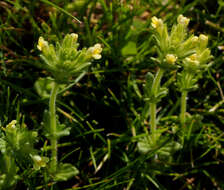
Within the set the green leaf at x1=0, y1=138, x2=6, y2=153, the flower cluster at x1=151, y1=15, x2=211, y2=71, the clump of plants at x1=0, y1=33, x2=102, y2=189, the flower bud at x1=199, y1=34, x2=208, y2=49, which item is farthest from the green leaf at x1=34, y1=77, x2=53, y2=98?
the flower bud at x1=199, y1=34, x2=208, y2=49

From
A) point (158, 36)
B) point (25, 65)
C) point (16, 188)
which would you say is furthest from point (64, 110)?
point (158, 36)

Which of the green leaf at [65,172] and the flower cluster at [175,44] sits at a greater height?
the flower cluster at [175,44]

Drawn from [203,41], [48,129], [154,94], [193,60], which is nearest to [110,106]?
[154,94]

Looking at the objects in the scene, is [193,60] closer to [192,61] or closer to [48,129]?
[192,61]

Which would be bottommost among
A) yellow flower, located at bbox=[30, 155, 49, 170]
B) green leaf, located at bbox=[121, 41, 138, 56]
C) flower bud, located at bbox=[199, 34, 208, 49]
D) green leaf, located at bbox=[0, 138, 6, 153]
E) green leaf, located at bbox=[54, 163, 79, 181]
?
green leaf, located at bbox=[54, 163, 79, 181]

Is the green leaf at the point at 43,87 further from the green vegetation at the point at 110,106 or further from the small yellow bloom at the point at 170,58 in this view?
the small yellow bloom at the point at 170,58

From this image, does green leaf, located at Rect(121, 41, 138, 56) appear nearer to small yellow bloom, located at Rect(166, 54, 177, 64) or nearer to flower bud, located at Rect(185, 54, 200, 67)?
flower bud, located at Rect(185, 54, 200, 67)

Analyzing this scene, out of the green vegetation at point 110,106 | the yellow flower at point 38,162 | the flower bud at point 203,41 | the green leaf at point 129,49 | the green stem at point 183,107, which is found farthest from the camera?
the green leaf at point 129,49

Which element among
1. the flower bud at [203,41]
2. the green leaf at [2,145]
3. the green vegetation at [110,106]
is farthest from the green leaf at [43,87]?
the flower bud at [203,41]
